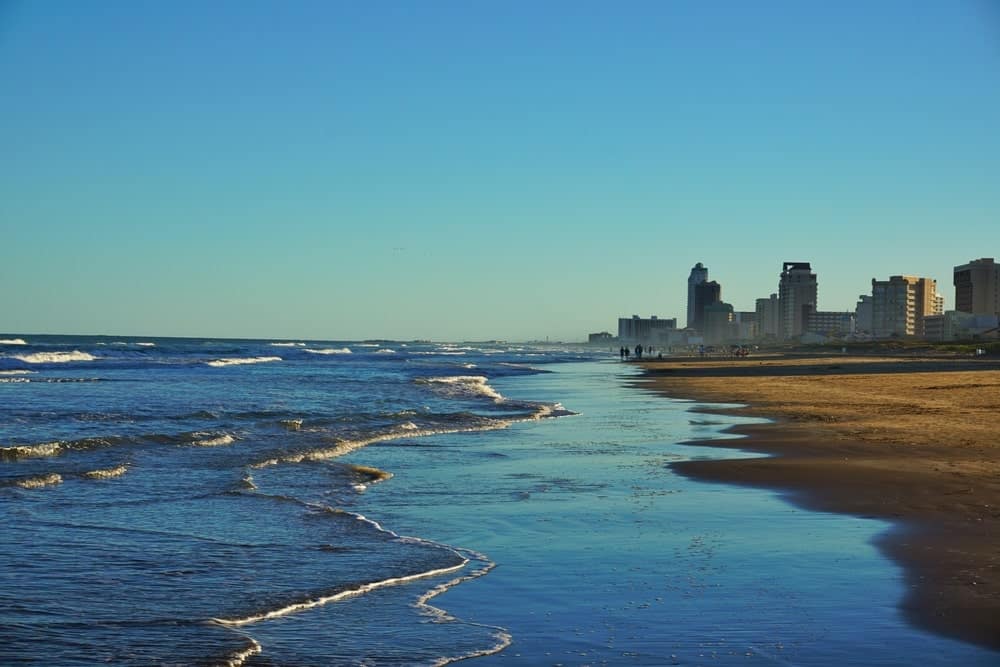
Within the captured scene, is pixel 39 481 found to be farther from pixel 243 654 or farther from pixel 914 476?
pixel 914 476

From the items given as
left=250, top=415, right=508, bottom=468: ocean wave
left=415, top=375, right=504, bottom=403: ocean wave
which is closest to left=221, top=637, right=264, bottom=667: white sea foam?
left=250, top=415, right=508, bottom=468: ocean wave

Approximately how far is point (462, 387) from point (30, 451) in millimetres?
27561

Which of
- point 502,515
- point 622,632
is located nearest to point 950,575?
point 622,632

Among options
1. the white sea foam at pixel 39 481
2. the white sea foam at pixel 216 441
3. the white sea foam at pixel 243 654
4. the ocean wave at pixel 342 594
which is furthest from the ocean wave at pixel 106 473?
the white sea foam at pixel 243 654

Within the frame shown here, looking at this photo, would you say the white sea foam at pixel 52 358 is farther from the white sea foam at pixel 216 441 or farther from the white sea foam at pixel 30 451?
the white sea foam at pixel 30 451

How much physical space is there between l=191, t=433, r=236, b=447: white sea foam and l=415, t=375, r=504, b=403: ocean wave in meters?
14.7

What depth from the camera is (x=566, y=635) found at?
6.40 m

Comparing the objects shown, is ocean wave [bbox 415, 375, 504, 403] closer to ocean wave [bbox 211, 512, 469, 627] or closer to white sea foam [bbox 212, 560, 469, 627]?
ocean wave [bbox 211, 512, 469, 627]

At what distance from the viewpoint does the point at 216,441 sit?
19.0 metres

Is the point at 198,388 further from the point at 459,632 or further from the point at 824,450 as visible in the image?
the point at 459,632

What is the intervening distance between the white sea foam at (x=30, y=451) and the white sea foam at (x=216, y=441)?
2.66 m

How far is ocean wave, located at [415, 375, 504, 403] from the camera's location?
1475 inches

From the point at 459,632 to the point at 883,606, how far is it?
10.2 ft

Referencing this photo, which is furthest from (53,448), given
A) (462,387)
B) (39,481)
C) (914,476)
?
(462,387)
